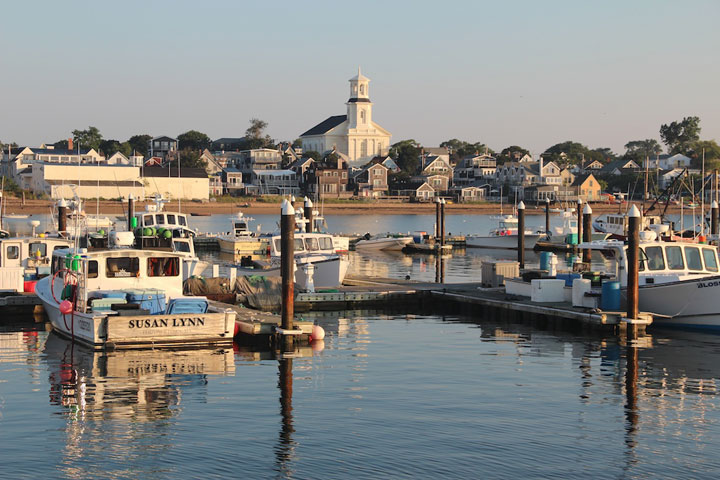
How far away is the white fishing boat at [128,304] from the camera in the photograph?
25.3 m

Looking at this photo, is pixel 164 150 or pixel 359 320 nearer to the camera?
pixel 359 320

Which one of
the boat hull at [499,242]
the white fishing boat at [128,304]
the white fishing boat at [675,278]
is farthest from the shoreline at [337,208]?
the white fishing boat at [675,278]

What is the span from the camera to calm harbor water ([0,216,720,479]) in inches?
657

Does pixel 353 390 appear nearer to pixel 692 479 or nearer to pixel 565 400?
pixel 565 400

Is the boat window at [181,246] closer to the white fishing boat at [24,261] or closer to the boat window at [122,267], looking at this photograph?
the white fishing boat at [24,261]

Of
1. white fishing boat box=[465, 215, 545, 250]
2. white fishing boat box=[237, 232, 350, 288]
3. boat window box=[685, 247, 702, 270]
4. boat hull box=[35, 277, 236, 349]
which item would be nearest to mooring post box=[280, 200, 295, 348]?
boat hull box=[35, 277, 236, 349]

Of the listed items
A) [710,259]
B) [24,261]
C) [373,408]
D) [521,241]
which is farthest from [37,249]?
[710,259]

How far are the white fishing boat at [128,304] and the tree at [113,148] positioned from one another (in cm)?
16446

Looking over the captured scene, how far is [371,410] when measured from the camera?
2033 cm

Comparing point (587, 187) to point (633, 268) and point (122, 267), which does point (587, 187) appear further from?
point (122, 267)

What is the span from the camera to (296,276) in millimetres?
39062

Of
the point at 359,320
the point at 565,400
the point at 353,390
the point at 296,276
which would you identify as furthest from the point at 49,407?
the point at 296,276

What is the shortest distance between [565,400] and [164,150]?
180087 mm

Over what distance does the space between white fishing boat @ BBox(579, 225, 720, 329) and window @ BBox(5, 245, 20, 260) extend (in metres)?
20.0
